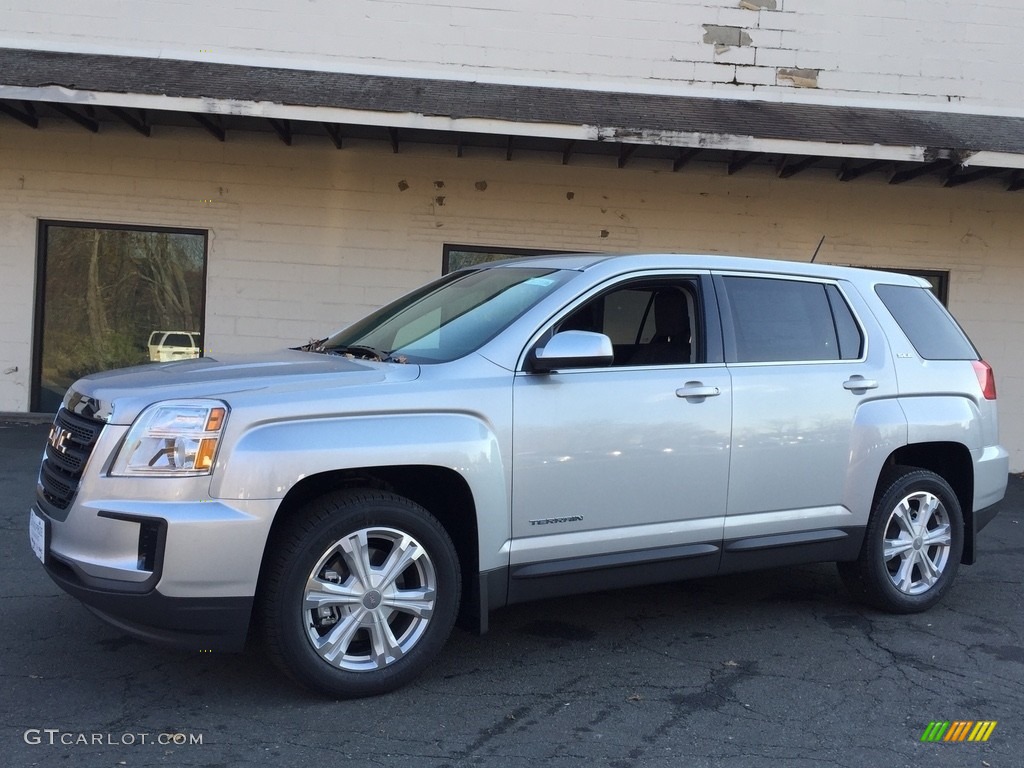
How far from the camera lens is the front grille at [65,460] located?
363cm

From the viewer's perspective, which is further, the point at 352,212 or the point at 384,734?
the point at 352,212

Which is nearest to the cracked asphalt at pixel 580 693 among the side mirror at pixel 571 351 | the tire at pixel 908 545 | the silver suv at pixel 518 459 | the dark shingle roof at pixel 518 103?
the tire at pixel 908 545

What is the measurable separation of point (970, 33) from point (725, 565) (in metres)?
9.31

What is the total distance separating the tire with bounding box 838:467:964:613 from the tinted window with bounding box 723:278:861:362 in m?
0.80

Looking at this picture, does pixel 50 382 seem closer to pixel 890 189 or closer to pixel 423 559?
pixel 423 559

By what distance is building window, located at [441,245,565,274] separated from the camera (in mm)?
10719

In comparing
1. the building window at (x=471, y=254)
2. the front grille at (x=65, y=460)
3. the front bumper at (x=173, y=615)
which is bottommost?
the front bumper at (x=173, y=615)

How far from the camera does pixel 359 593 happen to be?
145 inches

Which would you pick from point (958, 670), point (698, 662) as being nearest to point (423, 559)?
point (698, 662)

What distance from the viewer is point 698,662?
436 cm

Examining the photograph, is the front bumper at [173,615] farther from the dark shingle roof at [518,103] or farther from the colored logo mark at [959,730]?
the dark shingle roof at [518,103]

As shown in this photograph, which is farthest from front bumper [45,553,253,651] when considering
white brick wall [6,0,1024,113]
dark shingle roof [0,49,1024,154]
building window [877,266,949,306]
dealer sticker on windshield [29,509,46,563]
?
building window [877,266,949,306]

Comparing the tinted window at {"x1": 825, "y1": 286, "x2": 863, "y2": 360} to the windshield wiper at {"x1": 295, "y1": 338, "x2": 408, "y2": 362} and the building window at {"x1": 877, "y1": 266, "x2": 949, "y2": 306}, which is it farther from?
the building window at {"x1": 877, "y1": 266, "x2": 949, "y2": 306}

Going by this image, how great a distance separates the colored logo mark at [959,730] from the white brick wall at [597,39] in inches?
329
